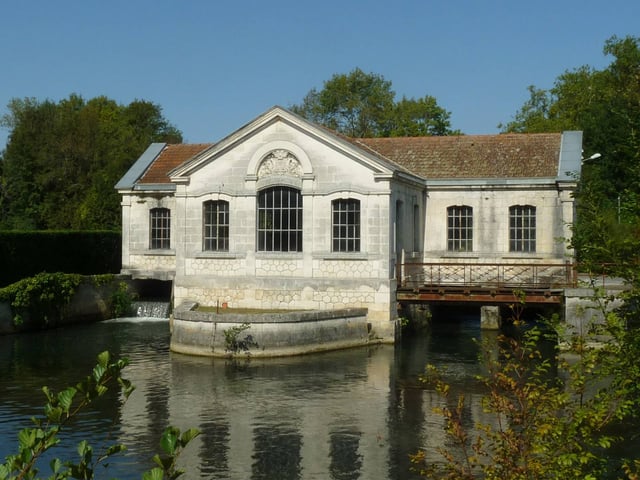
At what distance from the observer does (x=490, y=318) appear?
Result: 92.5 feet

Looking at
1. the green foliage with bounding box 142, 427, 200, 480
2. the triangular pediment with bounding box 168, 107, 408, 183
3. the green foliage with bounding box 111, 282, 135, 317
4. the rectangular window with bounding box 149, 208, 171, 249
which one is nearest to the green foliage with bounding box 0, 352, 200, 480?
the green foliage with bounding box 142, 427, 200, 480

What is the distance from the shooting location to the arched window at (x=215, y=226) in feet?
86.0

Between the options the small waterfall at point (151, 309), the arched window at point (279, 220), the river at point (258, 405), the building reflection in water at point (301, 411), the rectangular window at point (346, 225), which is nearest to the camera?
the building reflection in water at point (301, 411)

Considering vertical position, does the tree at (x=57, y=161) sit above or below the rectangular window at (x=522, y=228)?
above

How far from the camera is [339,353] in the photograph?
23.0m

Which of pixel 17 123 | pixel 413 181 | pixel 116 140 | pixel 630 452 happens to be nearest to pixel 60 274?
pixel 413 181

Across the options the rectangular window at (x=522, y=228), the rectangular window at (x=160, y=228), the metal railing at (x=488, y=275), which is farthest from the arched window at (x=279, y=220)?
the rectangular window at (x=522, y=228)

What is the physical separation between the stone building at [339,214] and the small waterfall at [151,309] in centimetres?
401

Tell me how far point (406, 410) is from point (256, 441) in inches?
140

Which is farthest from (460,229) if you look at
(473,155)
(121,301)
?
(121,301)

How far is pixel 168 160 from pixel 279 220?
9552mm

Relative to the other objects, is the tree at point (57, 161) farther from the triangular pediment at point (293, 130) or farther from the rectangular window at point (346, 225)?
the rectangular window at point (346, 225)

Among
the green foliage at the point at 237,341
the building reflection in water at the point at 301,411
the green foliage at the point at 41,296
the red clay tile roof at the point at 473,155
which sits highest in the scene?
the red clay tile roof at the point at 473,155

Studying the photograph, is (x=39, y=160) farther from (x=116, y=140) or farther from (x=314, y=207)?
(x=314, y=207)
